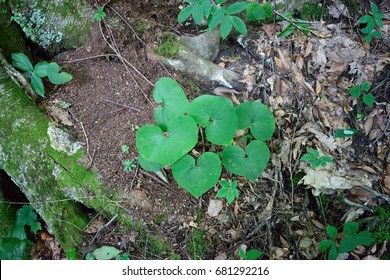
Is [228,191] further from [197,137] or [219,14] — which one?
[219,14]

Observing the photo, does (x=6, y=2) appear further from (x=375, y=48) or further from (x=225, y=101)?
(x=375, y=48)

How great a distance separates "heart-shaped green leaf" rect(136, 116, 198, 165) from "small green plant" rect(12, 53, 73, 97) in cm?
78

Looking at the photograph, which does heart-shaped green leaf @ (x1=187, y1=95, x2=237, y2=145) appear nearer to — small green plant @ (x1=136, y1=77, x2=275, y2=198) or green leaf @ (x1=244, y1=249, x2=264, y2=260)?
small green plant @ (x1=136, y1=77, x2=275, y2=198)

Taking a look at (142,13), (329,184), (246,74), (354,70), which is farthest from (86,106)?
(354,70)

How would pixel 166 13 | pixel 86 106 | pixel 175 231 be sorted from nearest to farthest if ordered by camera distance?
pixel 175 231 → pixel 86 106 → pixel 166 13

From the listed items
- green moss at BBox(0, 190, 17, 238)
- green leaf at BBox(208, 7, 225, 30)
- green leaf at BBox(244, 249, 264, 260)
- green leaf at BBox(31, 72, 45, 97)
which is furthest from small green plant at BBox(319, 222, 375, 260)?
green moss at BBox(0, 190, 17, 238)

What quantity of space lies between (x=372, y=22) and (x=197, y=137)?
5.85ft

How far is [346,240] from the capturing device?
217cm

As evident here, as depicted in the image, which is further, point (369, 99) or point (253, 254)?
Result: point (369, 99)

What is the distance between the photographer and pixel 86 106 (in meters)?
2.50

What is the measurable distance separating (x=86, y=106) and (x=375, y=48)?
2.34 metres

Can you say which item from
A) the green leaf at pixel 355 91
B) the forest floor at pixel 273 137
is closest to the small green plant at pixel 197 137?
the forest floor at pixel 273 137

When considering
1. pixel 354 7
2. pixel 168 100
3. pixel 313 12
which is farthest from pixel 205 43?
pixel 354 7

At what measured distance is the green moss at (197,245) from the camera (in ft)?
7.47
